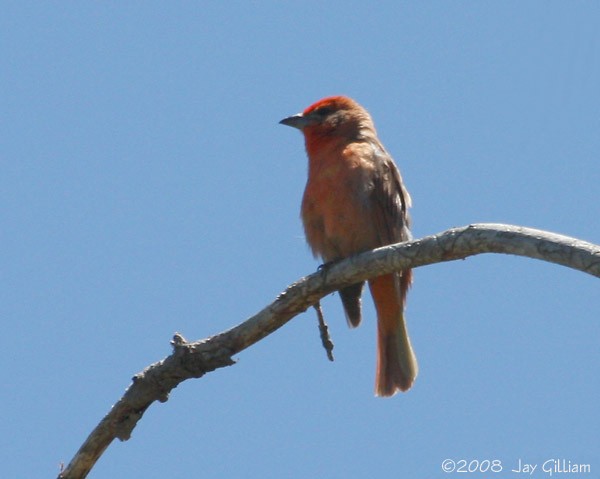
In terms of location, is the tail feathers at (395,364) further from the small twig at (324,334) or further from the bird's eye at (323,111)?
the bird's eye at (323,111)

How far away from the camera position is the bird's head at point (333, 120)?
27.3 ft

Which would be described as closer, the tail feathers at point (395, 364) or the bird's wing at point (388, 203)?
the bird's wing at point (388, 203)

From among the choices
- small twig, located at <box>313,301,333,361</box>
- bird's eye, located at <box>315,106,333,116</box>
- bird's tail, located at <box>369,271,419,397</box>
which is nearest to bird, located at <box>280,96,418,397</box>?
bird's tail, located at <box>369,271,419,397</box>

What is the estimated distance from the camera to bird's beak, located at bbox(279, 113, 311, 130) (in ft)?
28.0

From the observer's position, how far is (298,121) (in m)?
8.57

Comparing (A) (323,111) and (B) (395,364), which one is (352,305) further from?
A: (A) (323,111)

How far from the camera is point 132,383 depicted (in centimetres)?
610

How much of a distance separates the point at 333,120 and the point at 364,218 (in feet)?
4.22

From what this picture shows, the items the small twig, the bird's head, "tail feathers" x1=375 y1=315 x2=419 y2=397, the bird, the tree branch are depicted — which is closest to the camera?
the tree branch

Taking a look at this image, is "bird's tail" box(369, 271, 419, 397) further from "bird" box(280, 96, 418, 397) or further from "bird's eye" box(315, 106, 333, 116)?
"bird's eye" box(315, 106, 333, 116)

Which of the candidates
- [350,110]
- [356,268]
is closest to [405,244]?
[356,268]

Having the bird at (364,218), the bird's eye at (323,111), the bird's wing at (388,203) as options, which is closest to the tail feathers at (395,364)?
the bird at (364,218)

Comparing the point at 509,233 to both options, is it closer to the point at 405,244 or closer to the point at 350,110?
the point at 405,244

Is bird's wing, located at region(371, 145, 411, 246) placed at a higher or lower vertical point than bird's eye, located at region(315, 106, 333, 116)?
lower
